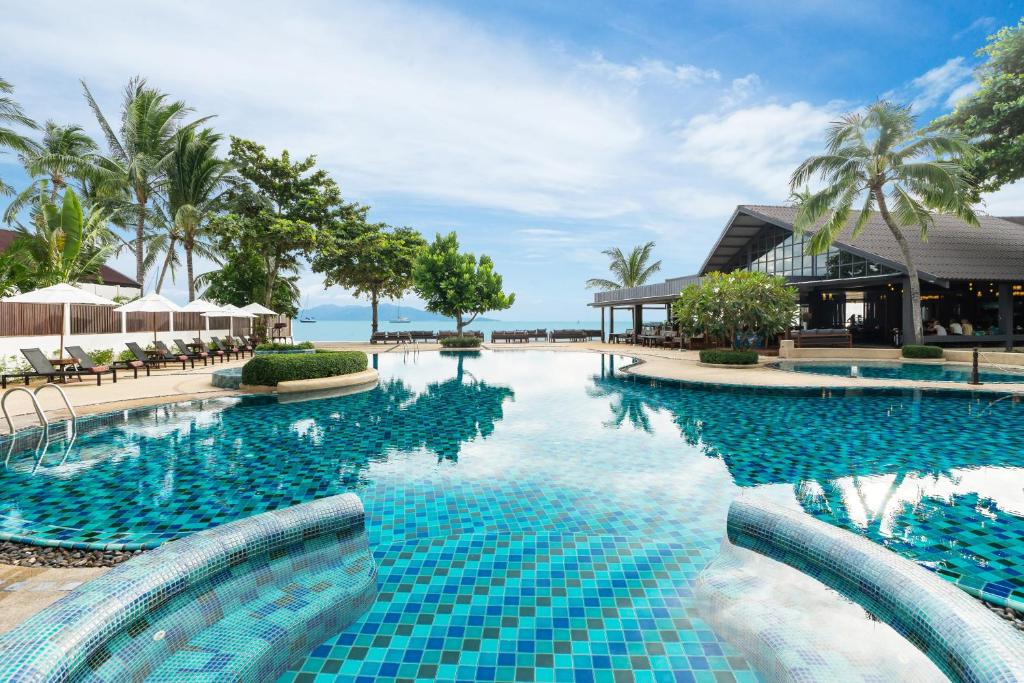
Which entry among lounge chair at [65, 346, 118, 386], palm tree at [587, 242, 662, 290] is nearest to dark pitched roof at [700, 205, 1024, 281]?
palm tree at [587, 242, 662, 290]

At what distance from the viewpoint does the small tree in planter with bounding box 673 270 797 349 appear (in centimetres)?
1786

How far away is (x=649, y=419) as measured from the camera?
9844 mm

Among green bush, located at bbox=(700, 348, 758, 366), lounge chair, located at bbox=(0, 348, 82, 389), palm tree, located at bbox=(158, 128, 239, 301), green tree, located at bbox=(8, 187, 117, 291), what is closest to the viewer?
lounge chair, located at bbox=(0, 348, 82, 389)

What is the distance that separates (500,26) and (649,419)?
1114cm

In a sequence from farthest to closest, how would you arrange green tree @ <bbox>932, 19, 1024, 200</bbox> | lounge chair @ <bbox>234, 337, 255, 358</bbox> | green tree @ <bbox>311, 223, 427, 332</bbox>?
green tree @ <bbox>311, 223, 427, 332</bbox>
green tree @ <bbox>932, 19, 1024, 200</bbox>
lounge chair @ <bbox>234, 337, 255, 358</bbox>

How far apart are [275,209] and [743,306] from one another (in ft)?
84.6

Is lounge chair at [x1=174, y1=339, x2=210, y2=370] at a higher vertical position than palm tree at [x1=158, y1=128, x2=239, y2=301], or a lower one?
lower

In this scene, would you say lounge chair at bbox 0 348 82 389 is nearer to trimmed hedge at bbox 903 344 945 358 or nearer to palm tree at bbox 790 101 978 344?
palm tree at bbox 790 101 978 344

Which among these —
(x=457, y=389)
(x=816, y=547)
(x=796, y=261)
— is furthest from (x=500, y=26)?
(x=796, y=261)

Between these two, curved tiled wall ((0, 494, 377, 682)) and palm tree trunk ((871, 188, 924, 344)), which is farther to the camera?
palm tree trunk ((871, 188, 924, 344))

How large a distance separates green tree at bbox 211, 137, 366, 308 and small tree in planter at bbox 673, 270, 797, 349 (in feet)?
68.8

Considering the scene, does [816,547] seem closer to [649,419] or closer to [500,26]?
[649,419]

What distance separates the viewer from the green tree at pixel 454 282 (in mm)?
31609

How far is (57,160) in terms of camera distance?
21297 mm
